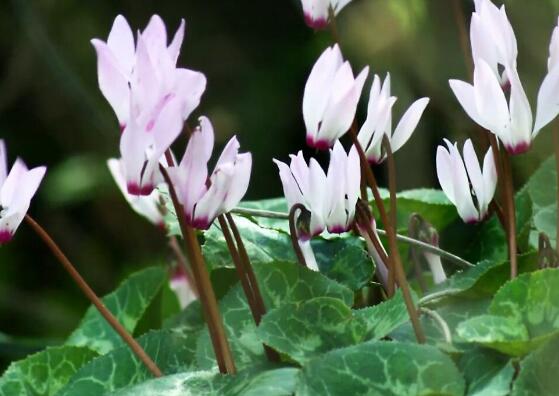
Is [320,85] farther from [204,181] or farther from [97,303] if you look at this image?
[97,303]

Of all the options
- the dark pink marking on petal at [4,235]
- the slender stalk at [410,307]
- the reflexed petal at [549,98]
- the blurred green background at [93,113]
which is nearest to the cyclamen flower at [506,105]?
the reflexed petal at [549,98]

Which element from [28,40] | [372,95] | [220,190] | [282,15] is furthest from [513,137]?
[28,40]

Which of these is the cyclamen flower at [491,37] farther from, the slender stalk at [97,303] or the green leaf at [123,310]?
the green leaf at [123,310]

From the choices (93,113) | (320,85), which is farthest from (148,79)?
(93,113)

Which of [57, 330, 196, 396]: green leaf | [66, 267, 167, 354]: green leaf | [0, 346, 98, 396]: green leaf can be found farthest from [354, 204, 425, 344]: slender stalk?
[66, 267, 167, 354]: green leaf

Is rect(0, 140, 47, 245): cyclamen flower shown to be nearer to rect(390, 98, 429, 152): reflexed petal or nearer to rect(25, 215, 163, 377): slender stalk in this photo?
rect(25, 215, 163, 377): slender stalk

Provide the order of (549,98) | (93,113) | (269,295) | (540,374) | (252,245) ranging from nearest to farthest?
1. (540,374)
2. (549,98)
3. (269,295)
4. (252,245)
5. (93,113)
